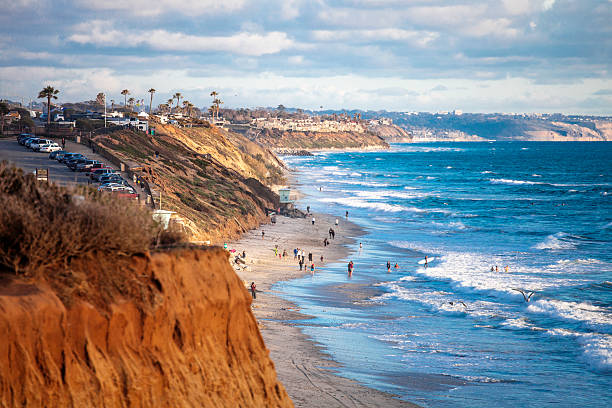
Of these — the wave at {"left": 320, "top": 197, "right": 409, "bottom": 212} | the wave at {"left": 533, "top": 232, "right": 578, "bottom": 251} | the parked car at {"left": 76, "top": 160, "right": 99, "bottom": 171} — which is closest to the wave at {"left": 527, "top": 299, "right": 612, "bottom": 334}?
the wave at {"left": 533, "top": 232, "right": 578, "bottom": 251}

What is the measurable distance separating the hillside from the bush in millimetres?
24844

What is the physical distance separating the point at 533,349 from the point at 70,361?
63.8 ft

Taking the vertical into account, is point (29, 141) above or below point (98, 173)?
above

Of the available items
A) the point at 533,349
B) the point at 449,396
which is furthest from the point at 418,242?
the point at 449,396

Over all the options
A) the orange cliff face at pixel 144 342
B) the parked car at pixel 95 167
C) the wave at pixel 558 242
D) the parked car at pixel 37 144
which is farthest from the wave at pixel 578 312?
the parked car at pixel 37 144

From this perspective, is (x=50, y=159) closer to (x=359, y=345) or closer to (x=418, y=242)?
(x=418, y=242)

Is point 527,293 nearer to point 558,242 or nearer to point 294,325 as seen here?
point 294,325

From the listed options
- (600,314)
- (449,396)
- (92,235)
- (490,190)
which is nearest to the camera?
(92,235)

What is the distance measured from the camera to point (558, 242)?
50781 mm

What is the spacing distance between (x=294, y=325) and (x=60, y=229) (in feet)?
55.9

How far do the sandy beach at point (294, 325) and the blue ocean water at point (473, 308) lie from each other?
82 centimetres

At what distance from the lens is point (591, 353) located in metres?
23.2

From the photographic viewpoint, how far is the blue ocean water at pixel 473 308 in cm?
2045

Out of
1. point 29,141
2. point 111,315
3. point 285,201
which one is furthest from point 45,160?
point 111,315
